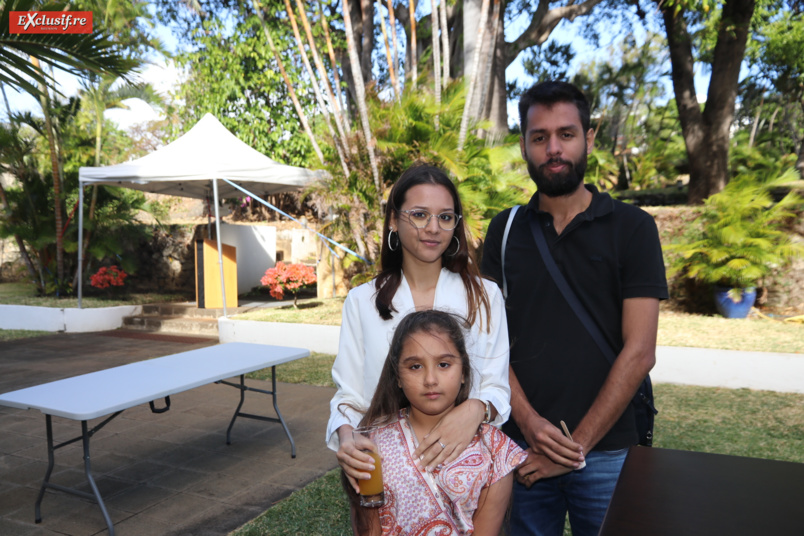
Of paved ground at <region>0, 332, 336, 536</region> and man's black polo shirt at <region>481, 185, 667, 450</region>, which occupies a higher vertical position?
man's black polo shirt at <region>481, 185, 667, 450</region>

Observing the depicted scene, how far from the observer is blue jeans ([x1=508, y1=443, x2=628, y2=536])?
5.87 feet

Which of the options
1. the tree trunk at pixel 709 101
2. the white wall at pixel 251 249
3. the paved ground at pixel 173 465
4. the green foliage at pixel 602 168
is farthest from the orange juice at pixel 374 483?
the white wall at pixel 251 249

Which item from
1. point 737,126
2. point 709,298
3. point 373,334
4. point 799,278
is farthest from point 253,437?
point 737,126

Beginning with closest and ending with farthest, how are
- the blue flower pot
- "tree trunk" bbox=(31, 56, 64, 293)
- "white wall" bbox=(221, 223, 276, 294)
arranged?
1. the blue flower pot
2. "tree trunk" bbox=(31, 56, 64, 293)
3. "white wall" bbox=(221, 223, 276, 294)

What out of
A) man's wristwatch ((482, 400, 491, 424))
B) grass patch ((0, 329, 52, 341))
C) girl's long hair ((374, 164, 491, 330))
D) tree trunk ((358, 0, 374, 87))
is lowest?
grass patch ((0, 329, 52, 341))

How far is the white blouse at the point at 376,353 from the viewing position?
1.68 meters

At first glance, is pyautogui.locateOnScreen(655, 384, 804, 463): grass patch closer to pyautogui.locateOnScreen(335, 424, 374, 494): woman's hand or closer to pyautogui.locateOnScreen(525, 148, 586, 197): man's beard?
pyautogui.locateOnScreen(525, 148, 586, 197): man's beard

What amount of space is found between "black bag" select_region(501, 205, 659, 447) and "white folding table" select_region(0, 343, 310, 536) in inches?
89.0

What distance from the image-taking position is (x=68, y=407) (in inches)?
117

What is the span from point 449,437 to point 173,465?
3.28 metres

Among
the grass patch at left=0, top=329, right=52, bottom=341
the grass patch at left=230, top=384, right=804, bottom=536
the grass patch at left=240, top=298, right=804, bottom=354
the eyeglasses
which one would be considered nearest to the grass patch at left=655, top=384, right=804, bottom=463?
the grass patch at left=230, top=384, right=804, bottom=536

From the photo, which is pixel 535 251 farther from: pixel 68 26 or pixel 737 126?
pixel 737 126

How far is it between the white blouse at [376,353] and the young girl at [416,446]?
0.12 ft

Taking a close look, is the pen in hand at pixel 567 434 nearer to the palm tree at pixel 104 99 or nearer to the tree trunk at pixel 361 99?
the tree trunk at pixel 361 99
